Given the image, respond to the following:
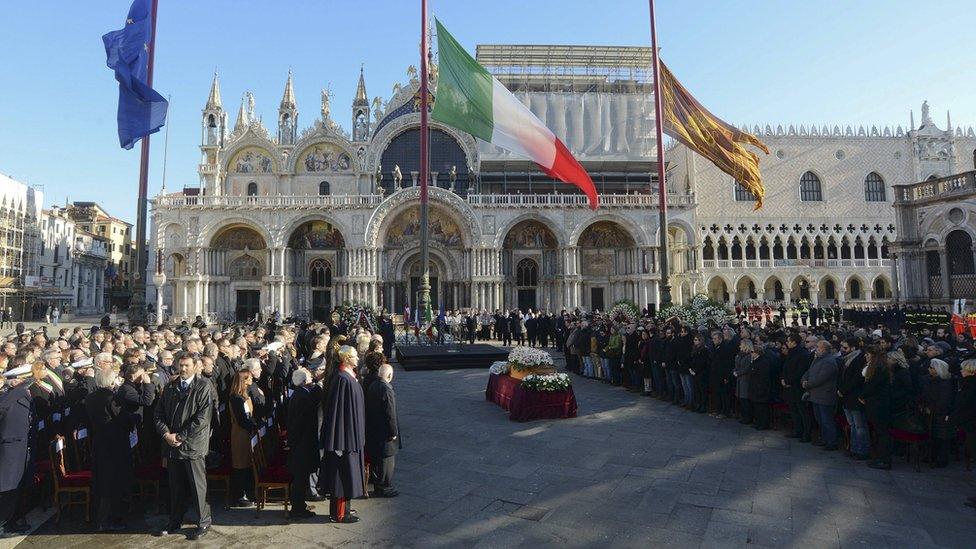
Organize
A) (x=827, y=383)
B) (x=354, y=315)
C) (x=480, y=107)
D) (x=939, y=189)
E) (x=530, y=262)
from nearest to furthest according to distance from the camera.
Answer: (x=827, y=383) → (x=480, y=107) → (x=354, y=315) → (x=939, y=189) → (x=530, y=262)

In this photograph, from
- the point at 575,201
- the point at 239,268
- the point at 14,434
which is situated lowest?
the point at 14,434

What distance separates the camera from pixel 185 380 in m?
5.68

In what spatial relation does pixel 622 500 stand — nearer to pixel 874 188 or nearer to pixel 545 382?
pixel 545 382

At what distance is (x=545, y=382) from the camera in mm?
10641

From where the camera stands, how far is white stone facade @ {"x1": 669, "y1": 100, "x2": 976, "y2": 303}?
1722 inches

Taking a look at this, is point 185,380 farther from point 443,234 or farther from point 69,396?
point 443,234

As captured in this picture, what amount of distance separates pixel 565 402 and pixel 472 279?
25.0 meters

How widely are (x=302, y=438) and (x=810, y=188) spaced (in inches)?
2001

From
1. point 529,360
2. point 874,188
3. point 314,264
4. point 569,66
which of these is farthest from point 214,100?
point 874,188

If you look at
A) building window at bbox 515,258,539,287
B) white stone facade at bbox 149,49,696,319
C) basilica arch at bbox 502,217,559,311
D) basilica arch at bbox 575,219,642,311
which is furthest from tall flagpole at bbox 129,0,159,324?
basilica arch at bbox 575,219,642,311

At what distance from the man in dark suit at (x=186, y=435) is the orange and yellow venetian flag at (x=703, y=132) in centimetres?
1869

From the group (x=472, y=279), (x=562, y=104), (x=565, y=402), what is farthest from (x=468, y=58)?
(x=562, y=104)

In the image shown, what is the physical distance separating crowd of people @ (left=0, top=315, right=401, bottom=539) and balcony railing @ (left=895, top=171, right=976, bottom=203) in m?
31.0

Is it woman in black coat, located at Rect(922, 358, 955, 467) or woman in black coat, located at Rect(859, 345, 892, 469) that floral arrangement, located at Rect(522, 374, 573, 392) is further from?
woman in black coat, located at Rect(922, 358, 955, 467)
